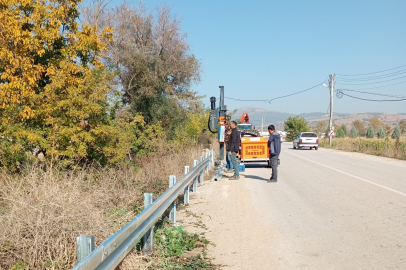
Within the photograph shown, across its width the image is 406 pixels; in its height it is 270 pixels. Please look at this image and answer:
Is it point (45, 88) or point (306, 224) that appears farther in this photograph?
point (45, 88)

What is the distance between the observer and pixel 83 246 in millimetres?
3285

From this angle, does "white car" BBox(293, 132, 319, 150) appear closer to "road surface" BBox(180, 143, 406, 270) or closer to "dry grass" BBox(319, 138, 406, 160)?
"dry grass" BBox(319, 138, 406, 160)

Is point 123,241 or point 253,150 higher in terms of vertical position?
point 253,150

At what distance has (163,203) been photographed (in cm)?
630

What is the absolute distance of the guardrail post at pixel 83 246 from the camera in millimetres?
3271

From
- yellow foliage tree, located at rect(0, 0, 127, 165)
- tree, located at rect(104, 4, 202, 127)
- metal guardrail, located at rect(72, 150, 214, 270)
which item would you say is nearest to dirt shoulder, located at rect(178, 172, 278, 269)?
metal guardrail, located at rect(72, 150, 214, 270)

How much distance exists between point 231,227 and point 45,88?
6.38 m

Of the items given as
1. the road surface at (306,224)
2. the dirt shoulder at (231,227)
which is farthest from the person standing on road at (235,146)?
the dirt shoulder at (231,227)

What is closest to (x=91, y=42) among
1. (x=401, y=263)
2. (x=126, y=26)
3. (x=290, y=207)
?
(x=290, y=207)

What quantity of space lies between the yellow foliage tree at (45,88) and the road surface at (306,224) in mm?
3655

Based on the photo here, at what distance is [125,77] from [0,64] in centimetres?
1468

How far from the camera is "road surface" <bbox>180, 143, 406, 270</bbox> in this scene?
5633mm

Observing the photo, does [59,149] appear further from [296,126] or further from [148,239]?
[296,126]

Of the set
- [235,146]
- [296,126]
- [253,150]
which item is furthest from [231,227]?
[296,126]
